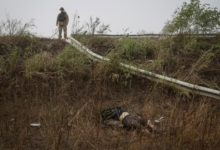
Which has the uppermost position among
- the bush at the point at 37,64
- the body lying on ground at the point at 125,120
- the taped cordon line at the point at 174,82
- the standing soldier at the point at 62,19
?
the standing soldier at the point at 62,19

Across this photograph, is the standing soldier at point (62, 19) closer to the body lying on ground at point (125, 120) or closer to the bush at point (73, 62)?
the bush at point (73, 62)

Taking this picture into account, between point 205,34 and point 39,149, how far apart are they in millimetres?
7887

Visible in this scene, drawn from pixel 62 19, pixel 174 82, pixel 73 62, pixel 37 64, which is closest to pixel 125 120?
pixel 174 82

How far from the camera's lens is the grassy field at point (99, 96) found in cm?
532

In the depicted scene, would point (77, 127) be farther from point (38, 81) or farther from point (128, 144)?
point (38, 81)

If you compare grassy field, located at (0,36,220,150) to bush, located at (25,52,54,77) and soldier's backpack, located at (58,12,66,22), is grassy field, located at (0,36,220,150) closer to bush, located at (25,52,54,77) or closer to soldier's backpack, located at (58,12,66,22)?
bush, located at (25,52,54,77)

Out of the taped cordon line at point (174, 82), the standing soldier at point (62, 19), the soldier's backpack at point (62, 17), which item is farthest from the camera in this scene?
the soldier's backpack at point (62, 17)

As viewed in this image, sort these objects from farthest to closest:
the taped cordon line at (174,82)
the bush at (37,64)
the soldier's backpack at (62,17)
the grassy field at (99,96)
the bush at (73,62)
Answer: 1. the soldier's backpack at (62,17)
2. the bush at (73,62)
3. the bush at (37,64)
4. the taped cordon line at (174,82)
5. the grassy field at (99,96)

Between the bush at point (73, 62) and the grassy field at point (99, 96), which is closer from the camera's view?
the grassy field at point (99, 96)

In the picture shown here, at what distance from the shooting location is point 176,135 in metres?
5.26

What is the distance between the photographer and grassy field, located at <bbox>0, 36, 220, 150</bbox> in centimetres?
532

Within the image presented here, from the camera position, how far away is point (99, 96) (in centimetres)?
741

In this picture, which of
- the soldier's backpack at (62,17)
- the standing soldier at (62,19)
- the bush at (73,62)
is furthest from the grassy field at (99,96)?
the soldier's backpack at (62,17)

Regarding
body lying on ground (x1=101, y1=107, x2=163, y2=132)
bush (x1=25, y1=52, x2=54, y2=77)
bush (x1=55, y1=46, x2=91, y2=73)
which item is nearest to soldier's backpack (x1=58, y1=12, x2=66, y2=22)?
bush (x1=55, y1=46, x2=91, y2=73)
